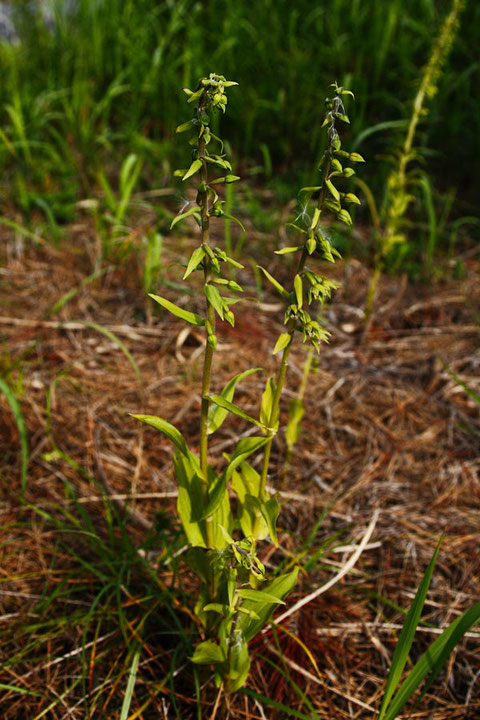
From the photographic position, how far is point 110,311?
273 centimetres

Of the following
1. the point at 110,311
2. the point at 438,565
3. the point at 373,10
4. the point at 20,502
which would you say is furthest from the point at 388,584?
the point at 373,10

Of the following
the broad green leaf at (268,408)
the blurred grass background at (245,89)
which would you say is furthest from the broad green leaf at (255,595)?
the blurred grass background at (245,89)

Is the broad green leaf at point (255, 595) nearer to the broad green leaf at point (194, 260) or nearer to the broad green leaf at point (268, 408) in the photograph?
the broad green leaf at point (268, 408)

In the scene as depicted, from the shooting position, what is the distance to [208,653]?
1.29 m

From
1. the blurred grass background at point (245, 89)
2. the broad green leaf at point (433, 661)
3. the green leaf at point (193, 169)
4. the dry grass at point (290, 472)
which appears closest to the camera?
the green leaf at point (193, 169)

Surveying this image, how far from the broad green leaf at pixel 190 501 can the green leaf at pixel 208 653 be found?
0.70 ft

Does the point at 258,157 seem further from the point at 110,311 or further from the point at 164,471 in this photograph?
the point at 164,471

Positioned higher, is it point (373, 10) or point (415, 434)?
point (373, 10)

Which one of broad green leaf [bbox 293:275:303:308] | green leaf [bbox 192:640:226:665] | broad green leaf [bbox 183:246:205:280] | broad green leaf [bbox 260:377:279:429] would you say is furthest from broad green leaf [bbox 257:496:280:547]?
broad green leaf [bbox 183:246:205:280]

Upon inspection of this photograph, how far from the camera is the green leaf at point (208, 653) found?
4.20ft

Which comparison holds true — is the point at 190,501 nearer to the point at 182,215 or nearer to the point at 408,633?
the point at 408,633

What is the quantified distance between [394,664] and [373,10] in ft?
12.8

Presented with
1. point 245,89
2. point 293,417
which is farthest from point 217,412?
point 245,89

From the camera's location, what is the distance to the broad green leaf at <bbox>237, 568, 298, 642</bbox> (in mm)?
1290
